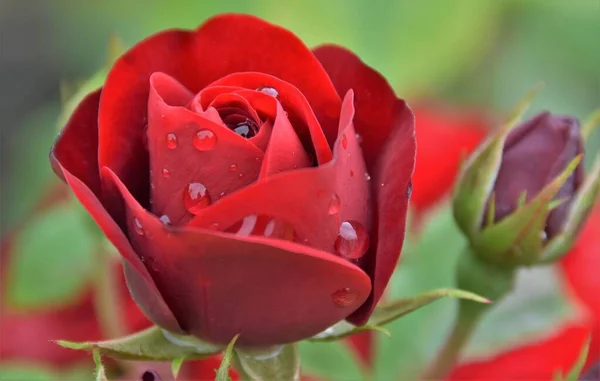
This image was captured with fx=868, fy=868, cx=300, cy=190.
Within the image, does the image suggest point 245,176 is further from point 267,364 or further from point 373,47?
point 373,47

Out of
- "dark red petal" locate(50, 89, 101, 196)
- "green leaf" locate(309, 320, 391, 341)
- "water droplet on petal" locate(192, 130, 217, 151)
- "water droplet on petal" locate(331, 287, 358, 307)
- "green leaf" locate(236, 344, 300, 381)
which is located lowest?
"green leaf" locate(236, 344, 300, 381)

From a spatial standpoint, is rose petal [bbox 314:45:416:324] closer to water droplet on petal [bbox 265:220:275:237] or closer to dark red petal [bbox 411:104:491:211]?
water droplet on petal [bbox 265:220:275:237]

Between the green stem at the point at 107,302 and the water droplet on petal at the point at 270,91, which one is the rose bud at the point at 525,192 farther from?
the green stem at the point at 107,302

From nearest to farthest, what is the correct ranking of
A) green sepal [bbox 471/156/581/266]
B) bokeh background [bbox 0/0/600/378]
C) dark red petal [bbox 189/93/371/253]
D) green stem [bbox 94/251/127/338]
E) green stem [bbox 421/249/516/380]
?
1. dark red petal [bbox 189/93/371/253]
2. green sepal [bbox 471/156/581/266]
3. green stem [bbox 421/249/516/380]
4. green stem [bbox 94/251/127/338]
5. bokeh background [bbox 0/0/600/378]

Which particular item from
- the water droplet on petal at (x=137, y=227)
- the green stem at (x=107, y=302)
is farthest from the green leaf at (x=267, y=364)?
the green stem at (x=107, y=302)

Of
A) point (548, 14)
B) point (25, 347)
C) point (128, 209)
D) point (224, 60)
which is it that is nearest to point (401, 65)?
point (548, 14)

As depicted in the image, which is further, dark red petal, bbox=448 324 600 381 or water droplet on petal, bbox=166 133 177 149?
dark red petal, bbox=448 324 600 381

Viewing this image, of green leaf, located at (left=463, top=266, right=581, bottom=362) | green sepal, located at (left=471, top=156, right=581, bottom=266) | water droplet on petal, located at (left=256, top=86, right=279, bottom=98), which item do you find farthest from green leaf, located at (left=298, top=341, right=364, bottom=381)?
water droplet on petal, located at (left=256, top=86, right=279, bottom=98)
